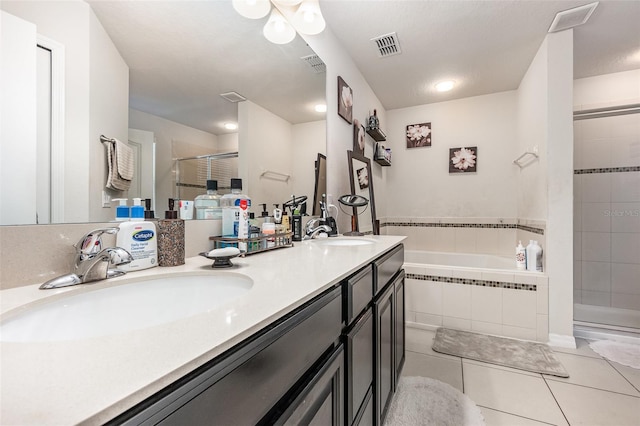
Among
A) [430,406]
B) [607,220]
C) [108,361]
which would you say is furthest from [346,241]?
[607,220]

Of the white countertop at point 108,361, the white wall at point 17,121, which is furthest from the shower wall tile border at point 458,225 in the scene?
the white wall at point 17,121

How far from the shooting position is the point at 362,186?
2674mm

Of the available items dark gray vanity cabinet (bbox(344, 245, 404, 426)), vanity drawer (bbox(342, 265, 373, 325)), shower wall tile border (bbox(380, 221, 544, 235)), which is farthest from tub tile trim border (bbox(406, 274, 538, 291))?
vanity drawer (bbox(342, 265, 373, 325))

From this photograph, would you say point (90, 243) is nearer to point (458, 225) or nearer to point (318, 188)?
point (318, 188)

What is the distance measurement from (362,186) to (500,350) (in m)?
1.67

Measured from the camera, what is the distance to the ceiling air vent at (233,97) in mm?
1207

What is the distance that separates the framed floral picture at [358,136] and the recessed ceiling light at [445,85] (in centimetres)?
104

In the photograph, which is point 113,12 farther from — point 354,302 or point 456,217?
point 456,217

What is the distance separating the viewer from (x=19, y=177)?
1.97 feet

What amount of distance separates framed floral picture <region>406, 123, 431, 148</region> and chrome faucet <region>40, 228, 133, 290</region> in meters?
3.53

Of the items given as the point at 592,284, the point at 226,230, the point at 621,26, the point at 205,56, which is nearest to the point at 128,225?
the point at 226,230

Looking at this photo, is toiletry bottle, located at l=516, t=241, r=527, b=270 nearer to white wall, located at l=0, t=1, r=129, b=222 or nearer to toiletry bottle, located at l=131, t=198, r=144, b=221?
toiletry bottle, located at l=131, t=198, r=144, b=221

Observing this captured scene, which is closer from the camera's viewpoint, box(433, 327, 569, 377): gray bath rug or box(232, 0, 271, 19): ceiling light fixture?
box(232, 0, 271, 19): ceiling light fixture

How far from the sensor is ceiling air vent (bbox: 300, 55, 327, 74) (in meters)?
1.76
